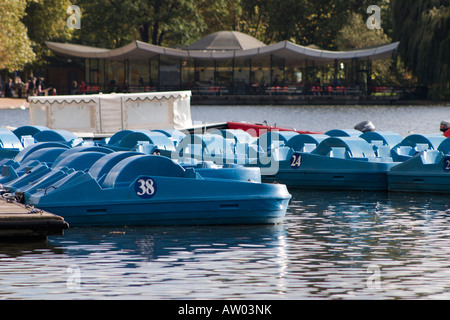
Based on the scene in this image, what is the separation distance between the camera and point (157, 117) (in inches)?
1443

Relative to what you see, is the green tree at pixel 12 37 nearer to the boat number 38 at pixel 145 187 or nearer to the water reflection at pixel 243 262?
the water reflection at pixel 243 262

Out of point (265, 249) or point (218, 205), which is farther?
point (218, 205)

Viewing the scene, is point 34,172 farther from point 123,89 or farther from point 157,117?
point 123,89

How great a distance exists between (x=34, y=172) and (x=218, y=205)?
3.98 meters

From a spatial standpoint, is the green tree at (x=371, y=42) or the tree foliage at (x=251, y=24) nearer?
the tree foliage at (x=251, y=24)

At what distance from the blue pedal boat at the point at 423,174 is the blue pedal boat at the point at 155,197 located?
7283 mm

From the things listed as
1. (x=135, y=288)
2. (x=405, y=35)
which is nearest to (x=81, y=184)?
(x=135, y=288)

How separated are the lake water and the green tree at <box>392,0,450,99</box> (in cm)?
5757

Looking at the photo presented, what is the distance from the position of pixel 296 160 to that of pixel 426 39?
53721 millimetres

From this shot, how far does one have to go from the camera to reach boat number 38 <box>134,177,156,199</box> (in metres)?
16.2

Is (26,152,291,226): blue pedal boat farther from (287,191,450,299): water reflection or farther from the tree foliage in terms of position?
the tree foliage

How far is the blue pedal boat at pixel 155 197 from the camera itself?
645 inches

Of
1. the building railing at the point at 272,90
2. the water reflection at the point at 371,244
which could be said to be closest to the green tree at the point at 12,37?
the building railing at the point at 272,90

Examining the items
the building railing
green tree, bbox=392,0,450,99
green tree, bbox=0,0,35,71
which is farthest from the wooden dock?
the building railing
